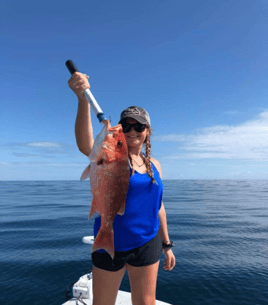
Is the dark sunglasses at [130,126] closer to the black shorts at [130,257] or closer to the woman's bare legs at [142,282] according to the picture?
the black shorts at [130,257]

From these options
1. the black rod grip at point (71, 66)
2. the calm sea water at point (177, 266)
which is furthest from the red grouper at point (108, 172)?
the calm sea water at point (177, 266)

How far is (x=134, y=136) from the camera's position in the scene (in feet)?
8.98

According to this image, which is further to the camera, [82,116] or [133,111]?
[133,111]

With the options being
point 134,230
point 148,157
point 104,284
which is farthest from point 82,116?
point 104,284

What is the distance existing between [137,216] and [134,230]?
0.56ft

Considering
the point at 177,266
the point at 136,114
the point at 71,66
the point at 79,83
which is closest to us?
the point at 79,83

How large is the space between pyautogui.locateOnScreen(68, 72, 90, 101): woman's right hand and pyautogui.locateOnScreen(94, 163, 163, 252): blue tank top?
1115mm

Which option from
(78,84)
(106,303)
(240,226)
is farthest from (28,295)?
(240,226)

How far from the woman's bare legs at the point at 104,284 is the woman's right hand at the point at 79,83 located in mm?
2049

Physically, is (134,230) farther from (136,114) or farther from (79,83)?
(79,83)

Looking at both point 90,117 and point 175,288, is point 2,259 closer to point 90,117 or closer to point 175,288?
point 175,288

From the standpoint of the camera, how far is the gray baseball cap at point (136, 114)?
2.59 m

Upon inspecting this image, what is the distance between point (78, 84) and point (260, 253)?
14.5m

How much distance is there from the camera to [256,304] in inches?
295
